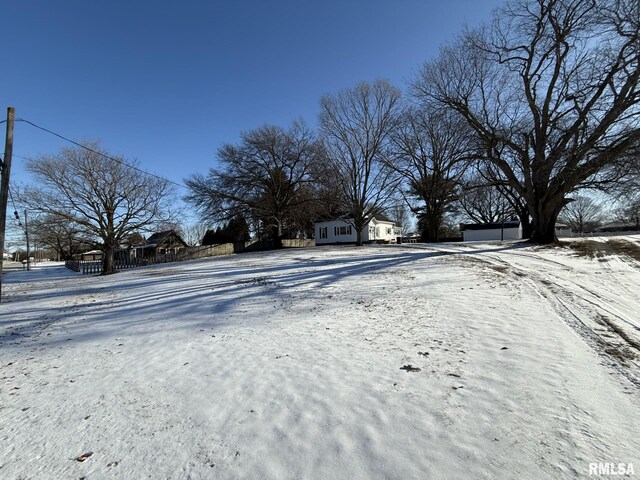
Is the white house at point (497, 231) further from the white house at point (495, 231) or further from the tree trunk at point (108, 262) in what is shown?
the tree trunk at point (108, 262)

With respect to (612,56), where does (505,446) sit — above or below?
below

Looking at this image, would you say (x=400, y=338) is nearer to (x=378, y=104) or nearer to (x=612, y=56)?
(x=612, y=56)

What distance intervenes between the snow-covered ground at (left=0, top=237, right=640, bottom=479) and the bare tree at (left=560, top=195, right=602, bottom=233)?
8177 cm

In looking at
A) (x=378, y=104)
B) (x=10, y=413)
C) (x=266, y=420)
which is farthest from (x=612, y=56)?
(x=10, y=413)

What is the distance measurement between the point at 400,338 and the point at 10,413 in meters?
5.05

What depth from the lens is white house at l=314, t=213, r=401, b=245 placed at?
4547 cm

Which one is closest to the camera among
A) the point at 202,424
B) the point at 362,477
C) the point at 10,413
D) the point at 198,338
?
the point at 362,477

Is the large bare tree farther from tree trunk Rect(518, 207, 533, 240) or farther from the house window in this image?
tree trunk Rect(518, 207, 533, 240)

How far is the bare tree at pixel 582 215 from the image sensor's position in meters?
70.6

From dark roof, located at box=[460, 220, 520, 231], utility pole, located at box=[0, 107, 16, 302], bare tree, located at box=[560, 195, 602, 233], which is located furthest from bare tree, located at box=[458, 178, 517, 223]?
utility pole, located at box=[0, 107, 16, 302]

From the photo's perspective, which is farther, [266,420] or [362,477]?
[266,420]

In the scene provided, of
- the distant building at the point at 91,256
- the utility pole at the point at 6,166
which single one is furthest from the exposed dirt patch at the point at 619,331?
the distant building at the point at 91,256

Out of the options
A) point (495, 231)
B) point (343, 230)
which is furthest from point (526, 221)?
point (343, 230)

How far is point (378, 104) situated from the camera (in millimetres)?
29875
